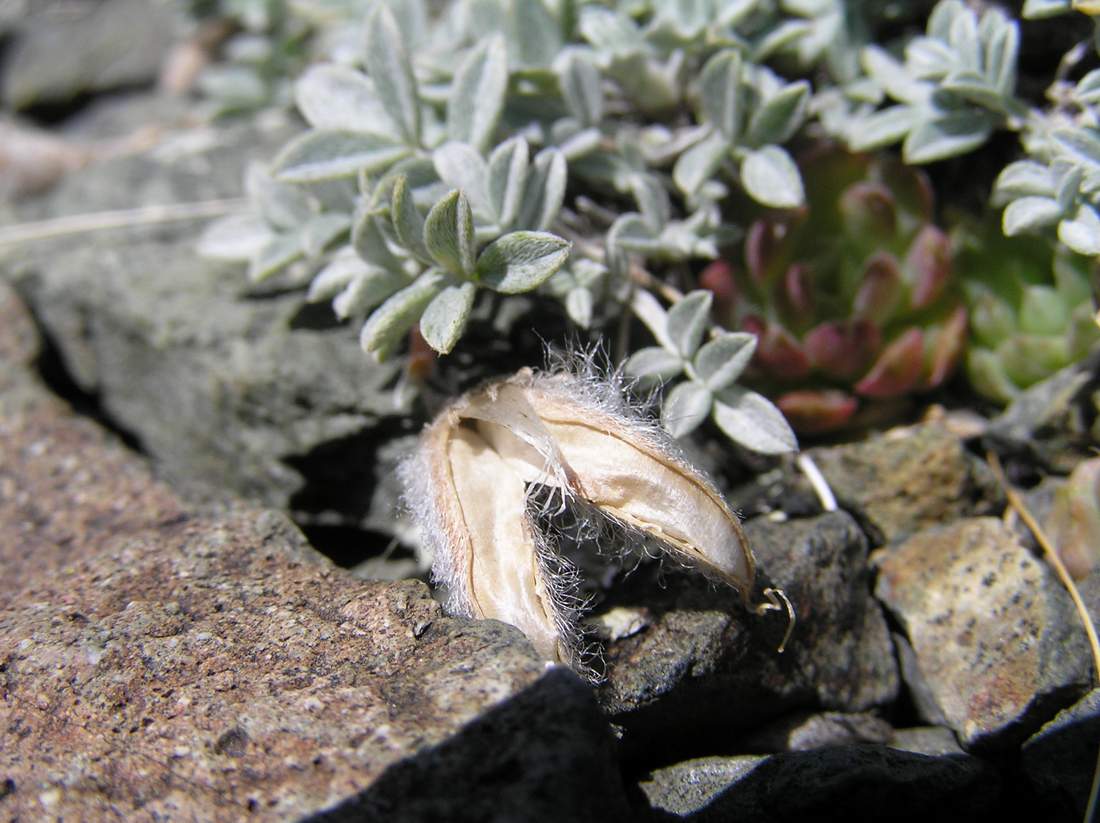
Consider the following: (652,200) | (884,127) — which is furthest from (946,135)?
(652,200)

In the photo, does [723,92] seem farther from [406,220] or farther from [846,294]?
[406,220]

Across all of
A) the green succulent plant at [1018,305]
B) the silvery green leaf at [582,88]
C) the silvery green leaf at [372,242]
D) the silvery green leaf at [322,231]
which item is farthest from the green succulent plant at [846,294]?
the silvery green leaf at [322,231]

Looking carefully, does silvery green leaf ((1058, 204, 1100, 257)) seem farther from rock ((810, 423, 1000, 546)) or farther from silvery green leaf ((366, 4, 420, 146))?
silvery green leaf ((366, 4, 420, 146))

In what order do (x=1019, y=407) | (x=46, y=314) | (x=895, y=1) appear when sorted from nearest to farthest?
1. (x=1019, y=407)
2. (x=895, y=1)
3. (x=46, y=314)

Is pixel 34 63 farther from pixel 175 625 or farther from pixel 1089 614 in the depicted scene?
pixel 1089 614

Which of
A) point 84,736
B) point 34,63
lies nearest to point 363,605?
point 84,736

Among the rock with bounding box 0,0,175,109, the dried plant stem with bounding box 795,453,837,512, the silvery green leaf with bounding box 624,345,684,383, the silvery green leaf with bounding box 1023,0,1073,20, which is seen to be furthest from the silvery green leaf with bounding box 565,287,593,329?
the rock with bounding box 0,0,175,109
